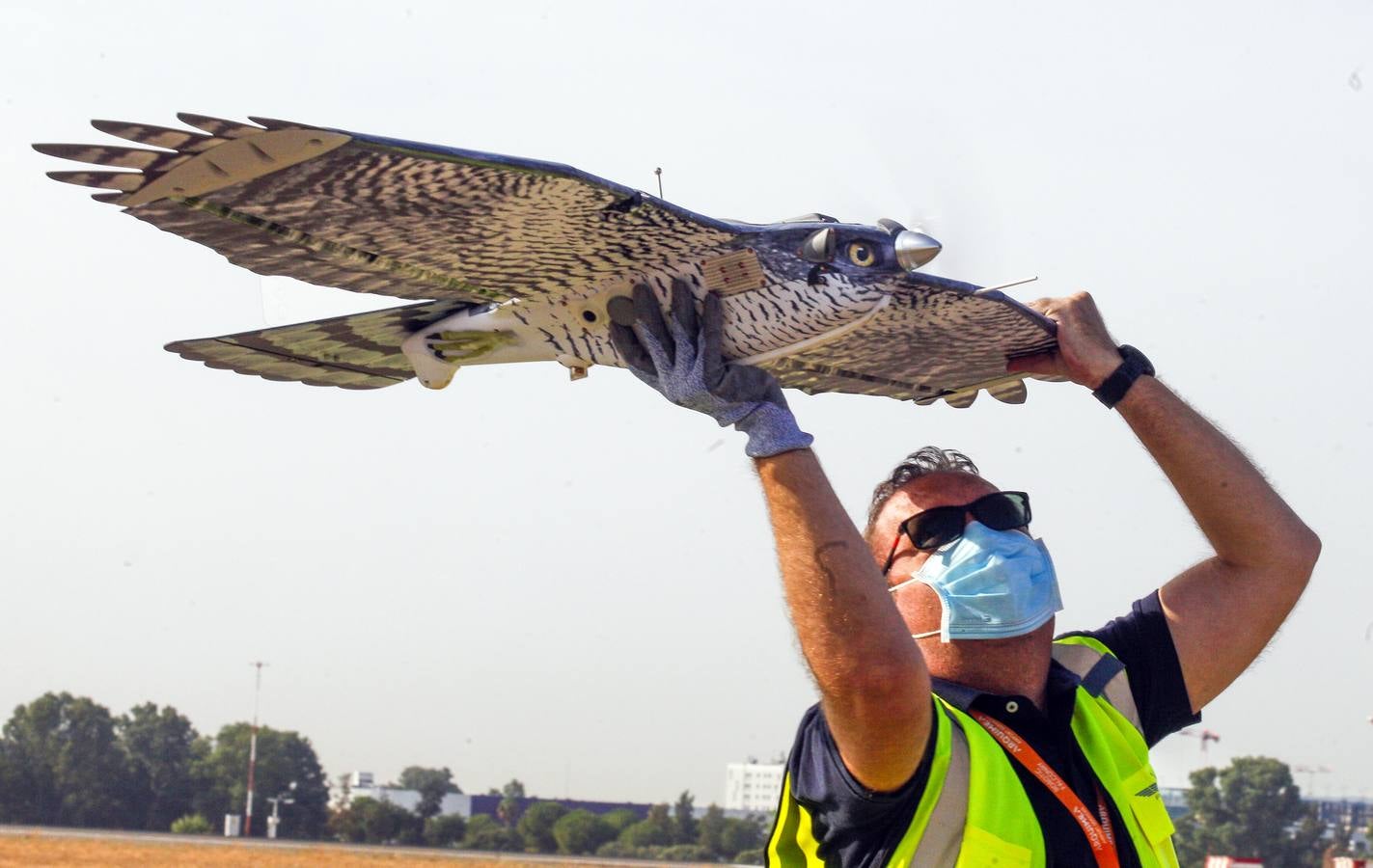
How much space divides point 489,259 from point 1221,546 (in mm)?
2114

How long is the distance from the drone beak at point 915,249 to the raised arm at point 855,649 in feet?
3.21

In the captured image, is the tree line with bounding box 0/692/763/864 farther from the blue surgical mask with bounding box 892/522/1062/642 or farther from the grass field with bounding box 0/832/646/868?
the blue surgical mask with bounding box 892/522/1062/642

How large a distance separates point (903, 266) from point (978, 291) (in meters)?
0.34

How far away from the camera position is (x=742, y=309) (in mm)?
3943

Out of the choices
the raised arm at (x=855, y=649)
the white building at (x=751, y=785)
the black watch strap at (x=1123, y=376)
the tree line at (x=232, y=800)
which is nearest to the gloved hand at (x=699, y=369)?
the raised arm at (x=855, y=649)

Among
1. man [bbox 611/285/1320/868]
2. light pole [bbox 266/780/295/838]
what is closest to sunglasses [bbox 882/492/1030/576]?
man [bbox 611/285/1320/868]

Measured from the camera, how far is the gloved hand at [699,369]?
11.6 feet

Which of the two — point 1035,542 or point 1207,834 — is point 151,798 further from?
point 1035,542

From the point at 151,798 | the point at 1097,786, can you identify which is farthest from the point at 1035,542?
the point at 151,798

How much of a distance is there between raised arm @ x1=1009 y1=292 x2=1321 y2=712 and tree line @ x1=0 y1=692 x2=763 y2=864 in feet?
155

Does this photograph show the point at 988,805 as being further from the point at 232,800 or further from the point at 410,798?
the point at 410,798

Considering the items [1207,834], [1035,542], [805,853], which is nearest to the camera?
[805,853]

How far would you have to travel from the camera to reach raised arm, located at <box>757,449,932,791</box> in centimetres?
311

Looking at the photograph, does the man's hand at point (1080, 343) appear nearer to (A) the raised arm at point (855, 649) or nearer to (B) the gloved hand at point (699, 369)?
(B) the gloved hand at point (699, 369)
